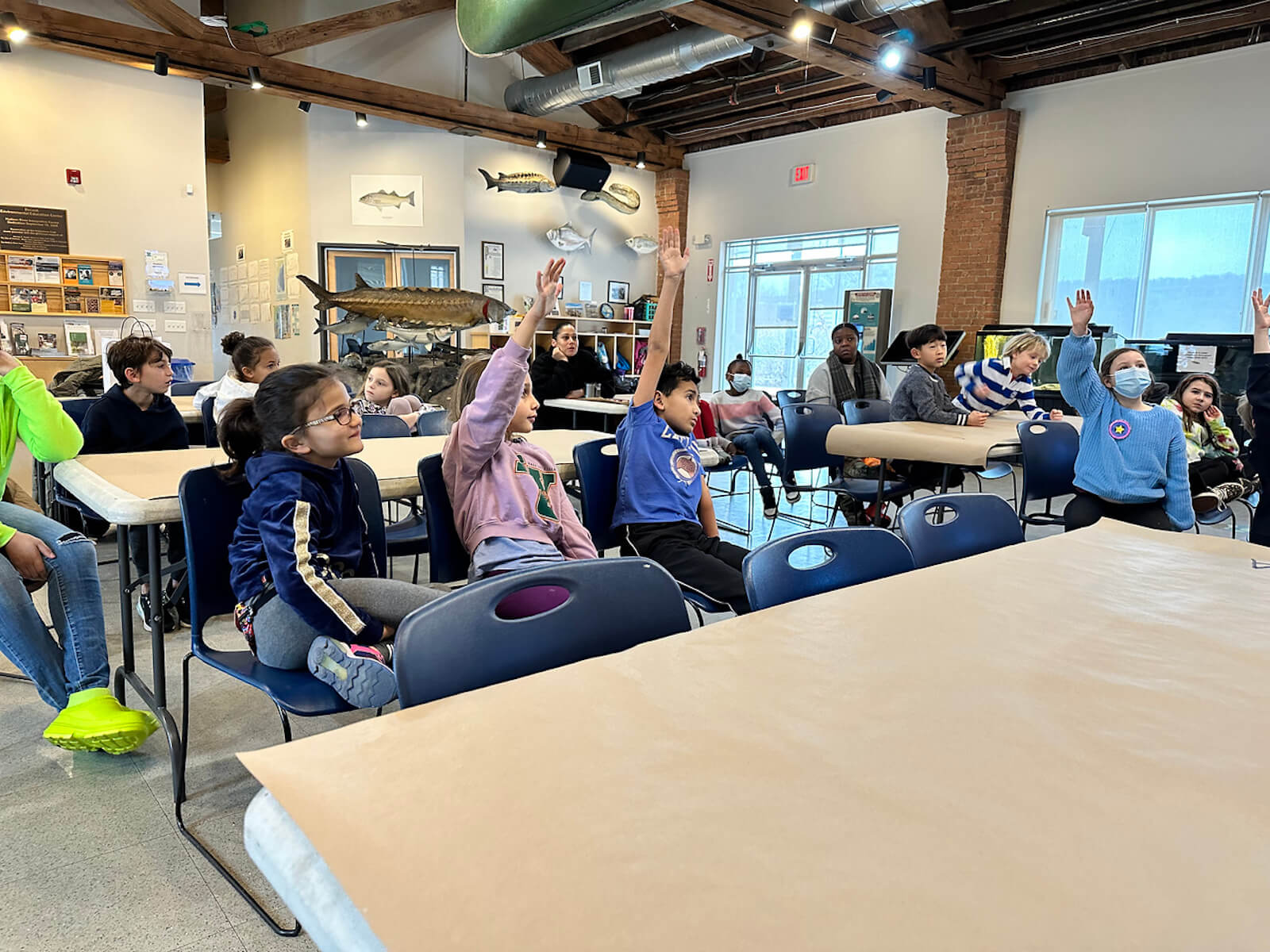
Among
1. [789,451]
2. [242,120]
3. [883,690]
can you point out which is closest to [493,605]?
[883,690]

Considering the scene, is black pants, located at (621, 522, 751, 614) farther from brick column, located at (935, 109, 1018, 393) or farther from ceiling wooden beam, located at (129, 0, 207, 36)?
ceiling wooden beam, located at (129, 0, 207, 36)

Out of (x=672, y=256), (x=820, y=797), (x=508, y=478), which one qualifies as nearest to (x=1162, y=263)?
(x=672, y=256)

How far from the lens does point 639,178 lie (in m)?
11.3

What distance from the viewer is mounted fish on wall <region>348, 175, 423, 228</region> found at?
8750 millimetres

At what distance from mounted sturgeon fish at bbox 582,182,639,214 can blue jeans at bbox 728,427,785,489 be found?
5.66 metres

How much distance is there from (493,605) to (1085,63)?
875 centimetres

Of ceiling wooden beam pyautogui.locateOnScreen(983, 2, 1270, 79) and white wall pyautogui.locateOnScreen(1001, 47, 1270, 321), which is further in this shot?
white wall pyautogui.locateOnScreen(1001, 47, 1270, 321)

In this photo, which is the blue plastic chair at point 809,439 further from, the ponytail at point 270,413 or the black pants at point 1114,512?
the ponytail at point 270,413

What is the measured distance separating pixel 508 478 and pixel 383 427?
5.77 ft

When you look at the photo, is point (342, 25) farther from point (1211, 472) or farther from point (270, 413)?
point (1211, 472)

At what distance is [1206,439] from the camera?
457cm

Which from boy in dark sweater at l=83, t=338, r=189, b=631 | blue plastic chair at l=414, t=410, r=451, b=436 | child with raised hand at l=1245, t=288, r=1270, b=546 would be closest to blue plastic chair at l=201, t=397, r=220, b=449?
boy in dark sweater at l=83, t=338, r=189, b=631

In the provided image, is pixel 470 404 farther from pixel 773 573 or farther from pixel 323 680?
pixel 773 573

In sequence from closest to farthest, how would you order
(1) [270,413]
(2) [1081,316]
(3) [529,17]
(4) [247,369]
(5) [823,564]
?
(3) [529,17] < (5) [823,564] < (1) [270,413] < (2) [1081,316] < (4) [247,369]
